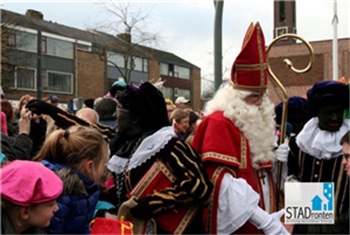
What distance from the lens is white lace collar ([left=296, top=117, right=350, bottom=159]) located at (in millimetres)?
3572

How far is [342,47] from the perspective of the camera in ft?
103

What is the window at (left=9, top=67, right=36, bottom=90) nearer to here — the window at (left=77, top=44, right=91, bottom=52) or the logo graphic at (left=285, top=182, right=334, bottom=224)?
the window at (left=77, top=44, right=91, bottom=52)

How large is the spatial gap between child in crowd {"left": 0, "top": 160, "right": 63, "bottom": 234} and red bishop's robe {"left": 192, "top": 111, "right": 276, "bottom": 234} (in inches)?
41.0

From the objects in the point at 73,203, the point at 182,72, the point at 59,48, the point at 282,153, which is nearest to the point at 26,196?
the point at 73,203

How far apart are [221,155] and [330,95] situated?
3.65 ft

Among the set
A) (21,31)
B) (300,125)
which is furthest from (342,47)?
(300,125)

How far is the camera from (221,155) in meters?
2.99

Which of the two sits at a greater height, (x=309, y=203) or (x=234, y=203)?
(x=234, y=203)

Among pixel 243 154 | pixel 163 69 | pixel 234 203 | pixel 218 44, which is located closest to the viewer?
pixel 234 203

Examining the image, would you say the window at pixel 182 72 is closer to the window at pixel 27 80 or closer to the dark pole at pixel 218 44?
the window at pixel 27 80

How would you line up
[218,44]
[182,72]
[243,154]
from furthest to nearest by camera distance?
[182,72]
[218,44]
[243,154]

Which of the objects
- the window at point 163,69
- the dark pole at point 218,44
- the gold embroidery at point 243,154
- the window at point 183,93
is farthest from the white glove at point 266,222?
the window at point 183,93

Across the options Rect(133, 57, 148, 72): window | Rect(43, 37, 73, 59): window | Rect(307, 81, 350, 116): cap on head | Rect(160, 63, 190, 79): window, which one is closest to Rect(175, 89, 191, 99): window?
Rect(160, 63, 190, 79): window

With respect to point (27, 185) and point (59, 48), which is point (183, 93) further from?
point (27, 185)
